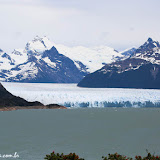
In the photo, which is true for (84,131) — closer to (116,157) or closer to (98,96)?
(116,157)

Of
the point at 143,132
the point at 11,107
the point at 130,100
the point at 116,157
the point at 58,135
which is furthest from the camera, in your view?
the point at 130,100

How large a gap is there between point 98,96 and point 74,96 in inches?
493

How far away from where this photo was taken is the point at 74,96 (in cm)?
19150

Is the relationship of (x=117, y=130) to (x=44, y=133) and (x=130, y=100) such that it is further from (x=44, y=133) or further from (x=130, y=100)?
(x=130, y=100)

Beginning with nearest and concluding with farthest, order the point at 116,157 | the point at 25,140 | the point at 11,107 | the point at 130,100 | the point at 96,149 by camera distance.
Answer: the point at 116,157 < the point at 96,149 < the point at 25,140 < the point at 11,107 < the point at 130,100

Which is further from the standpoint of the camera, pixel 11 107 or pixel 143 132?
pixel 11 107

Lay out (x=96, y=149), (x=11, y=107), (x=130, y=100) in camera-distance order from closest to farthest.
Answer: (x=96, y=149)
(x=11, y=107)
(x=130, y=100)

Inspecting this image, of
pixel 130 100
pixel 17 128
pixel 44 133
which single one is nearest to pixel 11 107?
pixel 130 100

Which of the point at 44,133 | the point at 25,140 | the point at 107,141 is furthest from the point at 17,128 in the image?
the point at 107,141

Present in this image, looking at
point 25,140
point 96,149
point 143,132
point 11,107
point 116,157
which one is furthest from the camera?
point 11,107

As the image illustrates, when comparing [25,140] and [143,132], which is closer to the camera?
[25,140]

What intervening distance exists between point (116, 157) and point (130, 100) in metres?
150

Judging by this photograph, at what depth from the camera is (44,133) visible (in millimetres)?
84000

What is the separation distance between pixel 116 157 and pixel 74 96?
156m
